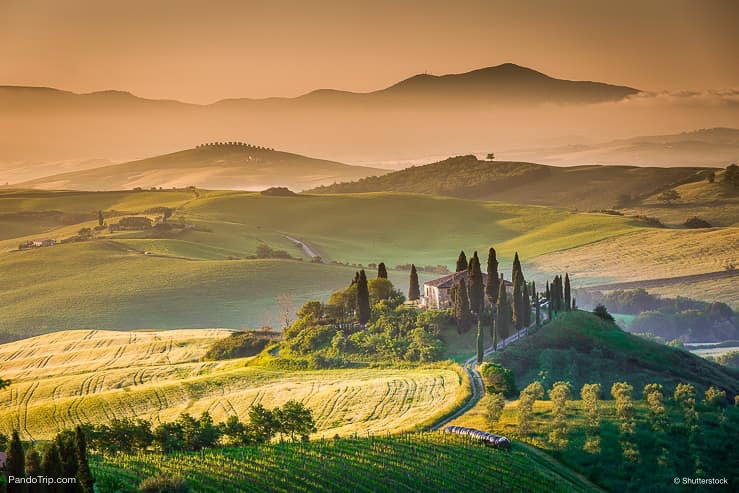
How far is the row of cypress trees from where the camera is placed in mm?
38156

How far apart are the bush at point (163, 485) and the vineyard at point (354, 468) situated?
1.27 m

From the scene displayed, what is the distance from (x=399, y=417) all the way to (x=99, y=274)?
356 ft

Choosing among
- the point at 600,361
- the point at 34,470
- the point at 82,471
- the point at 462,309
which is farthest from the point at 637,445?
the point at 34,470

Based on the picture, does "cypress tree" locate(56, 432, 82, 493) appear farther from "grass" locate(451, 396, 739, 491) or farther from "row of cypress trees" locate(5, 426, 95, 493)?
"grass" locate(451, 396, 739, 491)

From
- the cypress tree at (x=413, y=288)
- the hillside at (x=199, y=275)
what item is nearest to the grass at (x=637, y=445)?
the cypress tree at (x=413, y=288)

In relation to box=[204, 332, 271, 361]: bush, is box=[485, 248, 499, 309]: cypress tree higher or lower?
higher

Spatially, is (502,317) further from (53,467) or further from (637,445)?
(53,467)

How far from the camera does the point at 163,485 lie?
4422cm

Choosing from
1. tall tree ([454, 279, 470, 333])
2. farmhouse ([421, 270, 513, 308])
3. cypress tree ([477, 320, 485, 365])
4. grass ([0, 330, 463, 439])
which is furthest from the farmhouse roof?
cypress tree ([477, 320, 485, 365])

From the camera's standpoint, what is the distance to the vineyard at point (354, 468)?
4922cm

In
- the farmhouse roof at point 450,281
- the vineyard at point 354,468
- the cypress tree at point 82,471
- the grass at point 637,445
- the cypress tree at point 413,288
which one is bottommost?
the grass at point 637,445

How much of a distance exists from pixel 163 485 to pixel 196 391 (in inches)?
1614

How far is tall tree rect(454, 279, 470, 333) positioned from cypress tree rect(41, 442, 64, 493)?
2335 inches

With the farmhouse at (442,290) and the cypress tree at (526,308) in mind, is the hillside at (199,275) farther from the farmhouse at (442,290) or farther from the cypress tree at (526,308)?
the cypress tree at (526,308)
